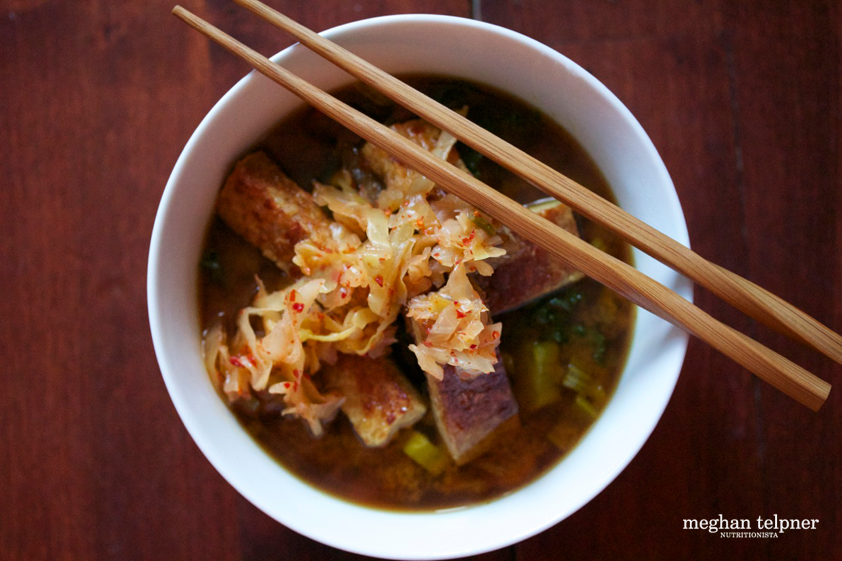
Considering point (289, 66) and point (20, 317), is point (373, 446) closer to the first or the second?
point (289, 66)

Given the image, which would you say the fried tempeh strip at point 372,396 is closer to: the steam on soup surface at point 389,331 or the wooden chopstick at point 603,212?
the steam on soup surface at point 389,331

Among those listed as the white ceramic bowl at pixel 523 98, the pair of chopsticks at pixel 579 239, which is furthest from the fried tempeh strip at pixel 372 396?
the pair of chopsticks at pixel 579 239

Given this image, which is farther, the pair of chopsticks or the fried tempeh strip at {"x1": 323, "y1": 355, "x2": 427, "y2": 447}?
the fried tempeh strip at {"x1": 323, "y1": 355, "x2": 427, "y2": 447}

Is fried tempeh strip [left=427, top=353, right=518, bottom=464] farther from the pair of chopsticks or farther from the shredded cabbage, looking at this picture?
the pair of chopsticks

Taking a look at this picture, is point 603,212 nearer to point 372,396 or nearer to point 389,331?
point 389,331

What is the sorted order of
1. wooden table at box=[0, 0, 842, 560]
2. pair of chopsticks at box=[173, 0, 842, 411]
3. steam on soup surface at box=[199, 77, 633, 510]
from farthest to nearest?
1. wooden table at box=[0, 0, 842, 560]
2. steam on soup surface at box=[199, 77, 633, 510]
3. pair of chopsticks at box=[173, 0, 842, 411]

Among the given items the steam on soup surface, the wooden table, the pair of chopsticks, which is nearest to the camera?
the pair of chopsticks

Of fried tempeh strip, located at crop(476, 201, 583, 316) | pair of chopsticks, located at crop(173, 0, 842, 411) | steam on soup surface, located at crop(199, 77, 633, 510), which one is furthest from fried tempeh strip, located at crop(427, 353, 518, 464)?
pair of chopsticks, located at crop(173, 0, 842, 411)

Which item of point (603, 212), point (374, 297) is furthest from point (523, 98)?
point (374, 297)

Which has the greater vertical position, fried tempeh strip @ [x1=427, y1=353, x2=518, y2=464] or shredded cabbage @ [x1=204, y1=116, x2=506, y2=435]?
shredded cabbage @ [x1=204, y1=116, x2=506, y2=435]
